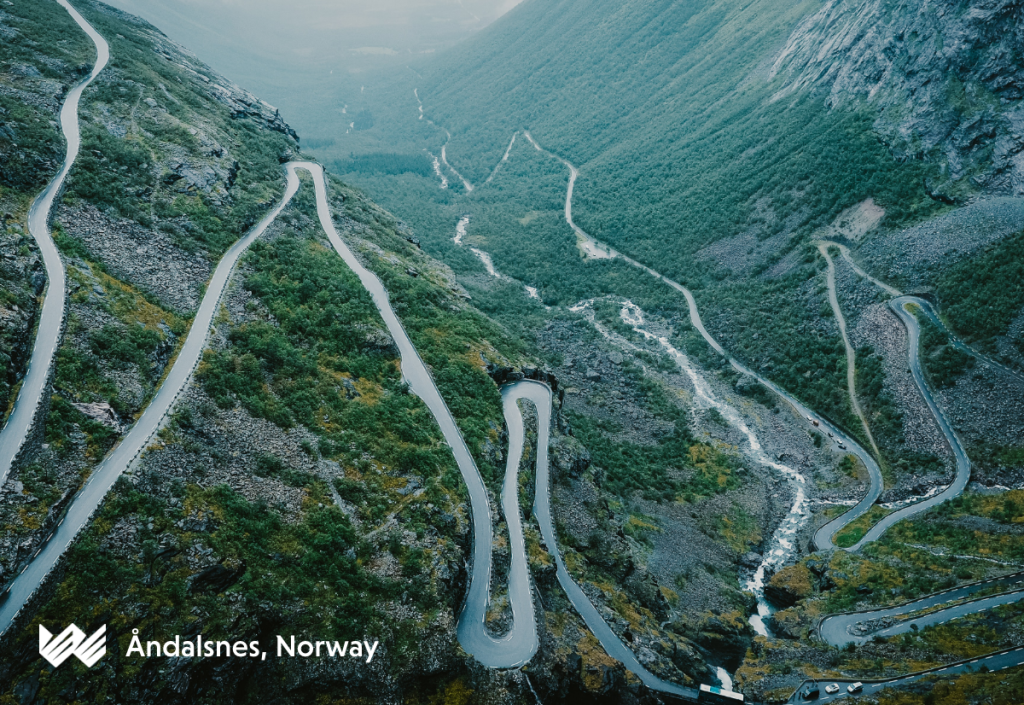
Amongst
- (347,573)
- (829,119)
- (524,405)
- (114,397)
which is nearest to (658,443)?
(524,405)

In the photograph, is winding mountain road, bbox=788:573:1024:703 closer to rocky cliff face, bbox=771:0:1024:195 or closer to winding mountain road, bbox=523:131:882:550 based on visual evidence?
winding mountain road, bbox=523:131:882:550

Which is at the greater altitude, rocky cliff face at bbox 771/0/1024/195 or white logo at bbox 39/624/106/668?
white logo at bbox 39/624/106/668

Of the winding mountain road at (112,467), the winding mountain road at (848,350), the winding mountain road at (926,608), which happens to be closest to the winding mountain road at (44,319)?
the winding mountain road at (112,467)

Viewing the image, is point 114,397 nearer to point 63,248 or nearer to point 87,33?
point 63,248

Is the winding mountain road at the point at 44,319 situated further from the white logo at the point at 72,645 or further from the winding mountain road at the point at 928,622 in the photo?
the winding mountain road at the point at 928,622

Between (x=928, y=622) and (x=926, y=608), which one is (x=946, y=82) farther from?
(x=928, y=622)

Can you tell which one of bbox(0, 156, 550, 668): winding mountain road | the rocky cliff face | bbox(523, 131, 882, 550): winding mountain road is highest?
bbox(0, 156, 550, 668): winding mountain road

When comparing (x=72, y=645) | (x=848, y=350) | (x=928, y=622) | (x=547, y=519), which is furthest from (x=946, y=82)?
(x=72, y=645)

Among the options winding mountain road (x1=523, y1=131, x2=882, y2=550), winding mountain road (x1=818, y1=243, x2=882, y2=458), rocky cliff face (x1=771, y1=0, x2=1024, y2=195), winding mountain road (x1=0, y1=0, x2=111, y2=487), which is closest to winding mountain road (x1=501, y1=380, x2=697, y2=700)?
winding mountain road (x1=523, y1=131, x2=882, y2=550)

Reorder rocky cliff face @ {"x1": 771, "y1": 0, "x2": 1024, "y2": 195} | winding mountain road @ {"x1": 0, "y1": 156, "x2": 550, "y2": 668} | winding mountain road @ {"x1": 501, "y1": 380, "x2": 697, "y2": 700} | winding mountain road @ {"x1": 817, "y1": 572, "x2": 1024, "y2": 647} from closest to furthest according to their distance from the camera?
winding mountain road @ {"x1": 0, "y1": 156, "x2": 550, "y2": 668}, winding mountain road @ {"x1": 501, "y1": 380, "x2": 697, "y2": 700}, winding mountain road @ {"x1": 817, "y1": 572, "x2": 1024, "y2": 647}, rocky cliff face @ {"x1": 771, "y1": 0, "x2": 1024, "y2": 195}
